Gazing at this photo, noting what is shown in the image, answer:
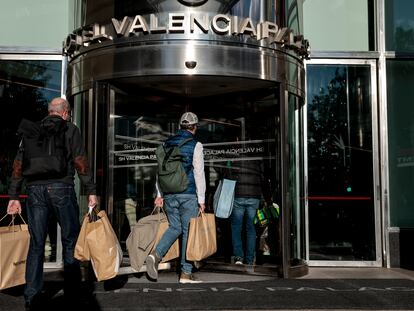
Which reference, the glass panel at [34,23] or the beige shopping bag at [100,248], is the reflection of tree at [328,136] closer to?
the glass panel at [34,23]

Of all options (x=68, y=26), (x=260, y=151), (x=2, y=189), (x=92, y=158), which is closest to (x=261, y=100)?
(x=260, y=151)

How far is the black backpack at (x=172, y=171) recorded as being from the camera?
22.1 ft

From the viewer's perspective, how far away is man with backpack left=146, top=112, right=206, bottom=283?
22.1 feet

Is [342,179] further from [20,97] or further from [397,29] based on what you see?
[20,97]

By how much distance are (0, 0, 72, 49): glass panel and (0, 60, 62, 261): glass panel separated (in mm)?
367

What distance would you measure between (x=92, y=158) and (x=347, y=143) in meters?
3.78

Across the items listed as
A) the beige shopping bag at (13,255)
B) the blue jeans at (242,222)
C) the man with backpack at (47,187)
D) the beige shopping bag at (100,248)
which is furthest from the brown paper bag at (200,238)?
the beige shopping bag at (13,255)

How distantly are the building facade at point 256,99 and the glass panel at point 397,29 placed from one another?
0.05 ft

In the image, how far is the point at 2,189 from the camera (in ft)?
28.8

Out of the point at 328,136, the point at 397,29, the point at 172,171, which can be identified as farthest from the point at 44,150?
the point at 397,29

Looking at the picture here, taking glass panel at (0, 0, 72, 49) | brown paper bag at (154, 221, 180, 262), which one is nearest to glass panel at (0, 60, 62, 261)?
glass panel at (0, 0, 72, 49)

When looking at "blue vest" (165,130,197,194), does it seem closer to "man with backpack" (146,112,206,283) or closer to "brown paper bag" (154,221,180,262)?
"man with backpack" (146,112,206,283)

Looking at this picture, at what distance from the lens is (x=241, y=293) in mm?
6137

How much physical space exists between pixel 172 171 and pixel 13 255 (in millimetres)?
1936
